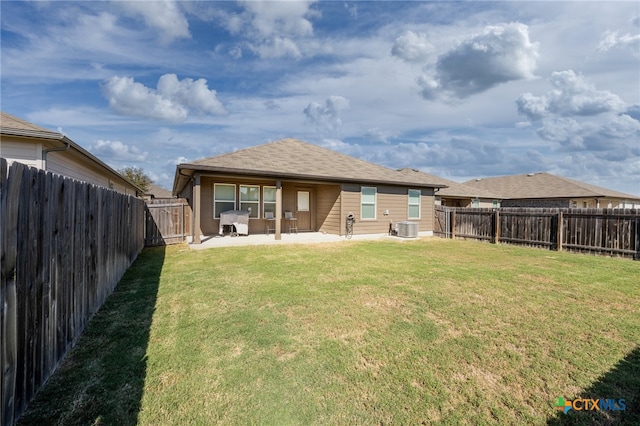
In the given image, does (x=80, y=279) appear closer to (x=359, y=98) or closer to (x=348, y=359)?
(x=348, y=359)

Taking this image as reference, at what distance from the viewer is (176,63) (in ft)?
49.1

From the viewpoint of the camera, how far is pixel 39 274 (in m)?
2.21

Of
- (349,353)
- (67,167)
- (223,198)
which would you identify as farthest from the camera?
(223,198)

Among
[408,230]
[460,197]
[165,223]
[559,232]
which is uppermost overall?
[460,197]

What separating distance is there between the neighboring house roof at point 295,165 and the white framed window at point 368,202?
1.80 feet

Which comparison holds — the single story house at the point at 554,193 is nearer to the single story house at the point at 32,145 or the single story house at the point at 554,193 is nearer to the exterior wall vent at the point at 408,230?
the exterior wall vent at the point at 408,230

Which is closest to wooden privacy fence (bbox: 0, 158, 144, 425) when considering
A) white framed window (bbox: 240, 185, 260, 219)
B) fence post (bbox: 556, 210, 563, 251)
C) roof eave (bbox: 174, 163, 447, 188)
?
roof eave (bbox: 174, 163, 447, 188)

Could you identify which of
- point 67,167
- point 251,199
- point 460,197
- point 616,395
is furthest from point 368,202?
point 616,395

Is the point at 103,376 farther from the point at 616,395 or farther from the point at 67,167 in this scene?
the point at 67,167

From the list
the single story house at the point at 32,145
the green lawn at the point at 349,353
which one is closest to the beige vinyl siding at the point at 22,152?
the single story house at the point at 32,145

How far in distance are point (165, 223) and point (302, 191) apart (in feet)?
20.7

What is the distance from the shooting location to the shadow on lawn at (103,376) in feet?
6.48

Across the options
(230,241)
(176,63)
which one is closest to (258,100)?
(176,63)

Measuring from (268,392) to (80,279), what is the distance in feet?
8.21
